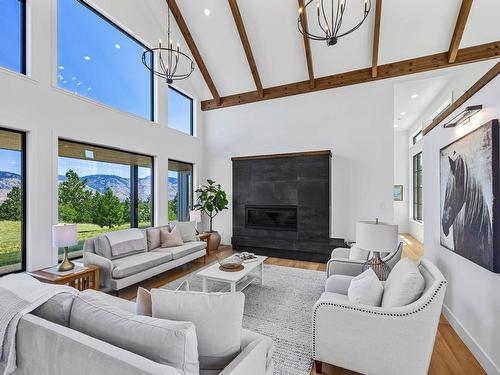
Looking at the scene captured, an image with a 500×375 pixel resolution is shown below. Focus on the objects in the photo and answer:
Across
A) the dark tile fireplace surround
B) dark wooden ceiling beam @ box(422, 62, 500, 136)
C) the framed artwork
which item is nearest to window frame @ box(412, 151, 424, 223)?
the dark tile fireplace surround

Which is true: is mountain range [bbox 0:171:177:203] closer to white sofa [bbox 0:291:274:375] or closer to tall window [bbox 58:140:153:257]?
tall window [bbox 58:140:153:257]

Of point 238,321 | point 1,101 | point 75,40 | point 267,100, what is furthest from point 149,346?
point 267,100

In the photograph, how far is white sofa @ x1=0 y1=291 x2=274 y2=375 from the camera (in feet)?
3.32

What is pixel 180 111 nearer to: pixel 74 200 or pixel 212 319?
pixel 74 200

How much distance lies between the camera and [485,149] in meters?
1.95

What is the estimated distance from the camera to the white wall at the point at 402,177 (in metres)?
8.53

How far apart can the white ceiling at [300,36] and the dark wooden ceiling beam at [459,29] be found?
0.12 m

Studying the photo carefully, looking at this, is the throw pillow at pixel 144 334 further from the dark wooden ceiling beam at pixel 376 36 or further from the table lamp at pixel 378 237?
the dark wooden ceiling beam at pixel 376 36

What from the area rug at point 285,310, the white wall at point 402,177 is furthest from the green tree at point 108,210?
the white wall at point 402,177

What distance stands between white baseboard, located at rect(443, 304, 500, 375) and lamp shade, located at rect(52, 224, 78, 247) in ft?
14.1

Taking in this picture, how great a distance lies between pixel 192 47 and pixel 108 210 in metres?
4.27

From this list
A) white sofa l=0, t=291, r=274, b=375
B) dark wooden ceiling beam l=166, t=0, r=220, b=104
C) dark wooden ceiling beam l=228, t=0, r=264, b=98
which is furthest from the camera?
dark wooden ceiling beam l=166, t=0, r=220, b=104

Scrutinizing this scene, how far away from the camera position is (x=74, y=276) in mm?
2938

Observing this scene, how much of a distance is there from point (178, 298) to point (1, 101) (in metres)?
3.80
